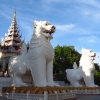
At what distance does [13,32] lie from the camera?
90.5ft

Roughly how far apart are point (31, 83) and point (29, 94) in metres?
2.14

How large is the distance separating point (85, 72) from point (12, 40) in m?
15.3

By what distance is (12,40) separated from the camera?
2645 centimetres

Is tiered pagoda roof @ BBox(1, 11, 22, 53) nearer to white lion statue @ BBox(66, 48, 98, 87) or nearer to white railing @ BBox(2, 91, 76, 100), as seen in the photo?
white lion statue @ BBox(66, 48, 98, 87)

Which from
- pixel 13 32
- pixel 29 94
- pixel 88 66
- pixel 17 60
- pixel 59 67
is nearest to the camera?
pixel 29 94

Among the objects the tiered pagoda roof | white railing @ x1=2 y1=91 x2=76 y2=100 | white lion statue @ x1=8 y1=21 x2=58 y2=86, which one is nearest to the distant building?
the tiered pagoda roof

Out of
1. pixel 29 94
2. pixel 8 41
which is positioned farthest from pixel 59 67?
pixel 29 94

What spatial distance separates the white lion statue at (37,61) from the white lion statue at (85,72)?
5.71 metres

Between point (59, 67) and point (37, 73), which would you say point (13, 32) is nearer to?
point (59, 67)

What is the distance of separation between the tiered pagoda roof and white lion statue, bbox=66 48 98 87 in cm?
1245

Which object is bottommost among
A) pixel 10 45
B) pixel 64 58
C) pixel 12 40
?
pixel 64 58

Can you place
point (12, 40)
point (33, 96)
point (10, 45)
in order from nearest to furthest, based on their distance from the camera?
point (33, 96), point (10, 45), point (12, 40)

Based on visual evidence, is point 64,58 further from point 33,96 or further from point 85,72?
point 33,96

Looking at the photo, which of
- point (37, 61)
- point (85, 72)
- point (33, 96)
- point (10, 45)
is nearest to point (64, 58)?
point (10, 45)
